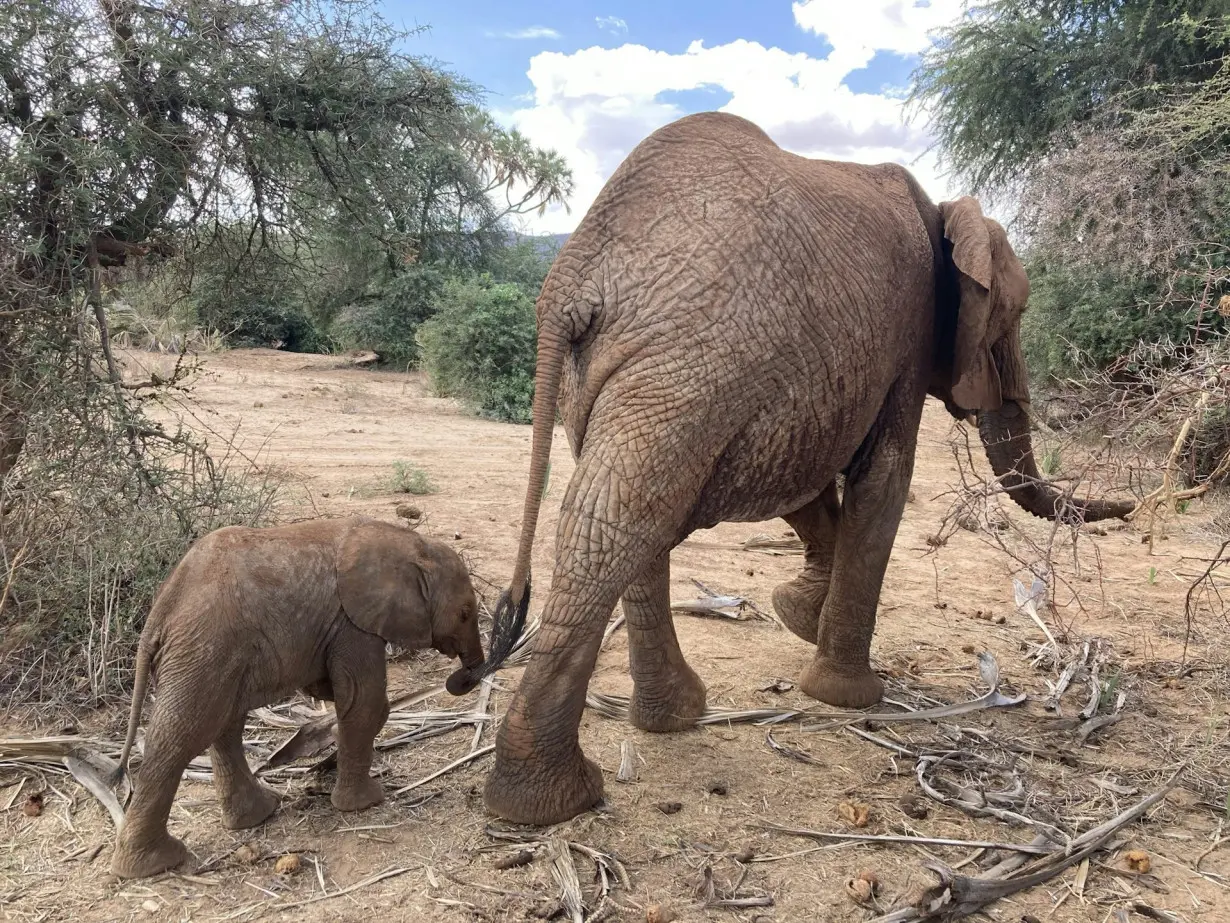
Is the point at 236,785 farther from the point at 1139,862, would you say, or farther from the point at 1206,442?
the point at 1206,442

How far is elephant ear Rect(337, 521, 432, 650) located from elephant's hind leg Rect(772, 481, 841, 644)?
90.5 inches

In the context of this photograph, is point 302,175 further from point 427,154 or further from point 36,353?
point 36,353

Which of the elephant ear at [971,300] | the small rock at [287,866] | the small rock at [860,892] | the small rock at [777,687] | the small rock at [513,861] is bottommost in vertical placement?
the small rock at [287,866]

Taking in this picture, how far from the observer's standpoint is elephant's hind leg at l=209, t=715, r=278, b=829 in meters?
2.95

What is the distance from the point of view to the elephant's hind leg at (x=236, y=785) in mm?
2947

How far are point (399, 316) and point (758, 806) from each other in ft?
67.0

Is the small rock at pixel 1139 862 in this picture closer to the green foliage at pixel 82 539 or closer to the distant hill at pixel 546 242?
the green foliage at pixel 82 539

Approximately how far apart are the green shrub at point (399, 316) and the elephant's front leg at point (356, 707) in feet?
63.5

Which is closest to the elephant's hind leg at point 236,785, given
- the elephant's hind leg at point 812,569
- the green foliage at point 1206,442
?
the elephant's hind leg at point 812,569

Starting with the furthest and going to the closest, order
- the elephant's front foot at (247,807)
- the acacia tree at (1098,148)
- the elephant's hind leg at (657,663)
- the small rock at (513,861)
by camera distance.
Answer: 1. the acacia tree at (1098,148)
2. the elephant's hind leg at (657,663)
3. the elephant's front foot at (247,807)
4. the small rock at (513,861)

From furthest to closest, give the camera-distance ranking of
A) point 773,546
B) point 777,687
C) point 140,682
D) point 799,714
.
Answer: point 773,546 → point 777,687 → point 799,714 → point 140,682

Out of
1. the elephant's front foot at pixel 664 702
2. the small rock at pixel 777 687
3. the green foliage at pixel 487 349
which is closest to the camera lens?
the elephant's front foot at pixel 664 702

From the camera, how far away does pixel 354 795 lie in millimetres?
3146

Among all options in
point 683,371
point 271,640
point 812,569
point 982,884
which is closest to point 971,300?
point 812,569
